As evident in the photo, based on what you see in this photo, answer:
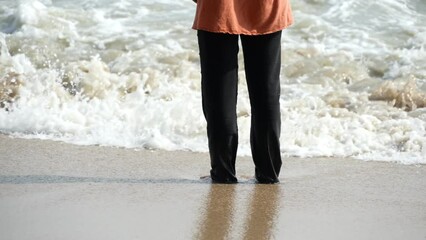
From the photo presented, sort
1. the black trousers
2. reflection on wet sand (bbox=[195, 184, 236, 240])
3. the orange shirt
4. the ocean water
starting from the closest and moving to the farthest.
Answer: reflection on wet sand (bbox=[195, 184, 236, 240]) < the orange shirt < the black trousers < the ocean water

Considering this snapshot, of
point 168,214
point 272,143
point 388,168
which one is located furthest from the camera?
point 388,168

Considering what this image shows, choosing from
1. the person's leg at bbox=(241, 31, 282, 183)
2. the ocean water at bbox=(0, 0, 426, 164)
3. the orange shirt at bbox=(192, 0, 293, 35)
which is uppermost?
the orange shirt at bbox=(192, 0, 293, 35)

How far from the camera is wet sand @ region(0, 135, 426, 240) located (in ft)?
13.3

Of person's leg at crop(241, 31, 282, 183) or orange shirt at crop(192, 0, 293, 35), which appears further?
person's leg at crop(241, 31, 282, 183)

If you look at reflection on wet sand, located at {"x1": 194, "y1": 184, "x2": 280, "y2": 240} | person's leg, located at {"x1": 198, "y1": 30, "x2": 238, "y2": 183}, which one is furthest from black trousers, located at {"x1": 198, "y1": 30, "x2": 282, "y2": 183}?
reflection on wet sand, located at {"x1": 194, "y1": 184, "x2": 280, "y2": 240}

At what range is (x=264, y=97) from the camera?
472 centimetres

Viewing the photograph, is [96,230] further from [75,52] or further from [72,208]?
[75,52]

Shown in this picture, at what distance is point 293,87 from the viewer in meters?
8.05

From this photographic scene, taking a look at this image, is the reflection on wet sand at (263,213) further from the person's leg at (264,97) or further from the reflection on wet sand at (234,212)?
the person's leg at (264,97)

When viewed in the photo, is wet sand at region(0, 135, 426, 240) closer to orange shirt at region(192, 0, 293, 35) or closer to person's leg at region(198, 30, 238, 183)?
person's leg at region(198, 30, 238, 183)

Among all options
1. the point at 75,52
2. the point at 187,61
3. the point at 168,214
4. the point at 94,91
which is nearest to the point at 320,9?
the point at 187,61

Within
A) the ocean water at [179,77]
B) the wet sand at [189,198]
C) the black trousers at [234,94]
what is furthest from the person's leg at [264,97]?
the ocean water at [179,77]

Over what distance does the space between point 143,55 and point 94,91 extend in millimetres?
1300

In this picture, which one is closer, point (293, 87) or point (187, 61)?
point (293, 87)
